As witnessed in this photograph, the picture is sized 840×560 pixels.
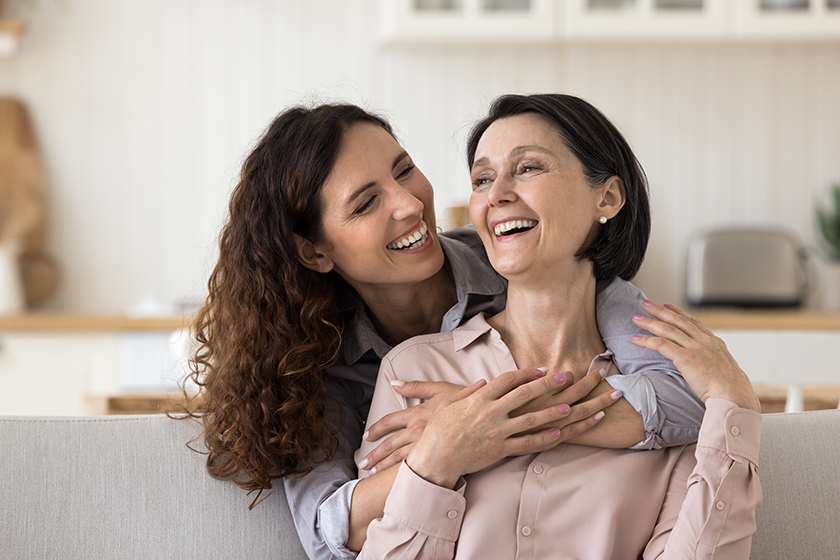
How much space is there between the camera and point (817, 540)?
1.42 metres

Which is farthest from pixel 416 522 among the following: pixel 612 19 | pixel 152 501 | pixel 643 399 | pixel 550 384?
pixel 612 19

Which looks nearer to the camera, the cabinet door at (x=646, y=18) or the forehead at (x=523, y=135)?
the forehead at (x=523, y=135)

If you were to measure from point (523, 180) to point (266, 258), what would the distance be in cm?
49

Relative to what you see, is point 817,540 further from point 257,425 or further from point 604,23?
point 604,23

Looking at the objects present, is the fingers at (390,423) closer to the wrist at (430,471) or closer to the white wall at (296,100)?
the wrist at (430,471)

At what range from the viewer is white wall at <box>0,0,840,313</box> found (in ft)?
12.1

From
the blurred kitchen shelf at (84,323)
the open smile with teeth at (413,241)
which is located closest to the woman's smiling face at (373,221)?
the open smile with teeth at (413,241)

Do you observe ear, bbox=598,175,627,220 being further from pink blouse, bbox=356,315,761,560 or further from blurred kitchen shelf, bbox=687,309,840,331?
blurred kitchen shelf, bbox=687,309,840,331

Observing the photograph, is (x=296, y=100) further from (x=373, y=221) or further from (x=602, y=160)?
(x=602, y=160)

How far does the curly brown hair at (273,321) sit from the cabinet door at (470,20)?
1.95 meters

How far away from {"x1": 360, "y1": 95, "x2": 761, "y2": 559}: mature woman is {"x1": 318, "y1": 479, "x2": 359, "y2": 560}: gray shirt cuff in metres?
0.06

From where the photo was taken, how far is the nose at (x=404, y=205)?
57.9 inches

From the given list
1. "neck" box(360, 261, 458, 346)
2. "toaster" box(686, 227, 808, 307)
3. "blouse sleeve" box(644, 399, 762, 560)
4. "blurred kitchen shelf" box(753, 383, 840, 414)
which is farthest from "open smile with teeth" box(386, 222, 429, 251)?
"toaster" box(686, 227, 808, 307)

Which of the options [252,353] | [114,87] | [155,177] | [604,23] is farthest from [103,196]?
[252,353]
